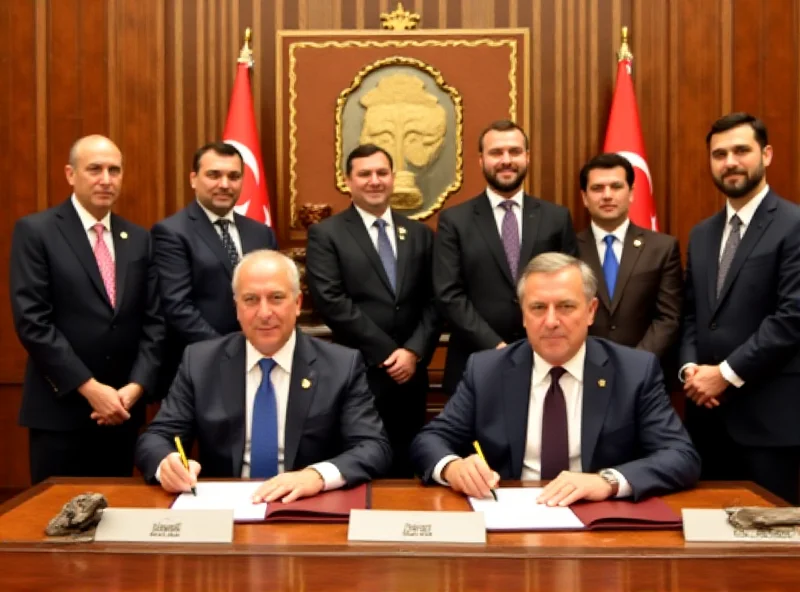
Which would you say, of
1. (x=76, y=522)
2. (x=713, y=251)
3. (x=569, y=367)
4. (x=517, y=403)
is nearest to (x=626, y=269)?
(x=713, y=251)

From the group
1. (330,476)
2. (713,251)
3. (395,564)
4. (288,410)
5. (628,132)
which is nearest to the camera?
(395,564)

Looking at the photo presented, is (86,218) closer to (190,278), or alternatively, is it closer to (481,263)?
(190,278)

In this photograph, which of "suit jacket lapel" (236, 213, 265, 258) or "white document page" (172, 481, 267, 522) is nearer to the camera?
"white document page" (172, 481, 267, 522)

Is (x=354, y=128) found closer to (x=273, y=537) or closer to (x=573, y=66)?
(x=573, y=66)

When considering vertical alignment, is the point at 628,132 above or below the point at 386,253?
above

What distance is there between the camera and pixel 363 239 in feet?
12.1

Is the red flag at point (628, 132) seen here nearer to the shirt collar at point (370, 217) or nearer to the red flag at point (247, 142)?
the shirt collar at point (370, 217)

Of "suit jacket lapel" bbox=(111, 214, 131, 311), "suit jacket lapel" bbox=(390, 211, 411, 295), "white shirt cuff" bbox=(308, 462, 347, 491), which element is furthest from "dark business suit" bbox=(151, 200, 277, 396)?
"white shirt cuff" bbox=(308, 462, 347, 491)

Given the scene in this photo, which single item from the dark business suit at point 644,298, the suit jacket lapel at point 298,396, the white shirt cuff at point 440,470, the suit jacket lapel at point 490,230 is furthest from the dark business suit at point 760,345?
the suit jacket lapel at point 298,396

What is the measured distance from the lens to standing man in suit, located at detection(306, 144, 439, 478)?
3559mm

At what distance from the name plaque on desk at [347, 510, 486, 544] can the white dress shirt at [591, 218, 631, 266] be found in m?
2.01

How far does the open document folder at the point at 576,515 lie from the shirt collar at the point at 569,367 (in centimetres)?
44

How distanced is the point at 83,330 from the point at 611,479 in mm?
2109

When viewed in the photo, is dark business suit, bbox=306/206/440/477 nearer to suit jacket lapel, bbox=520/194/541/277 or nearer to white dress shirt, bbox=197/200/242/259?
white dress shirt, bbox=197/200/242/259
